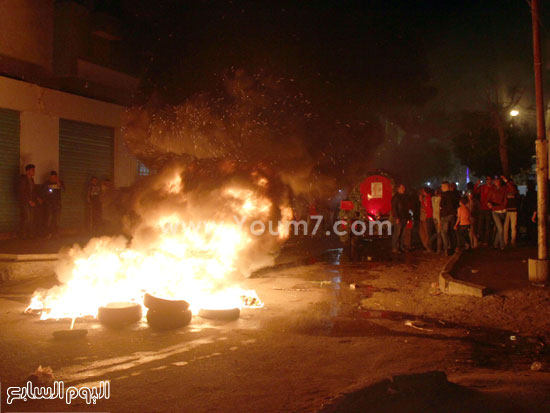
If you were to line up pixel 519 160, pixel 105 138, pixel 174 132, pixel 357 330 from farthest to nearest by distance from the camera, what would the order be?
pixel 519 160 → pixel 105 138 → pixel 174 132 → pixel 357 330

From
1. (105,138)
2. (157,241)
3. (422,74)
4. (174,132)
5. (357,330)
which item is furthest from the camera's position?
(105,138)

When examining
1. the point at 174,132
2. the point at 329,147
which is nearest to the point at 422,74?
the point at 329,147

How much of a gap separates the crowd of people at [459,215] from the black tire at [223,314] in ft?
26.2

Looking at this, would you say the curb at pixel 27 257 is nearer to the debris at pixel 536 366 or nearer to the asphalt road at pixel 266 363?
the asphalt road at pixel 266 363

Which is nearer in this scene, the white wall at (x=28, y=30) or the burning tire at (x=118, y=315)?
the burning tire at (x=118, y=315)

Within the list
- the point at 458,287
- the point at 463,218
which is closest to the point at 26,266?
the point at 458,287

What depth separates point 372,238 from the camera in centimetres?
1455

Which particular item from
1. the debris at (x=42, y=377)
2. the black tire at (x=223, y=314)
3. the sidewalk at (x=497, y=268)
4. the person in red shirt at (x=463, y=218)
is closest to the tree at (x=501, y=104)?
the sidewalk at (x=497, y=268)

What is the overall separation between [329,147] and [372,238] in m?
4.05

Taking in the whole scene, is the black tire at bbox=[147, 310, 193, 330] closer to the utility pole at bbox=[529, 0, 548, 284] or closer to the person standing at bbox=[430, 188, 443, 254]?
the utility pole at bbox=[529, 0, 548, 284]

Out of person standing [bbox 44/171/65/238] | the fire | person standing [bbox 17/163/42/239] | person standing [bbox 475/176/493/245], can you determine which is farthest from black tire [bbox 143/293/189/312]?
person standing [bbox 475/176/493/245]

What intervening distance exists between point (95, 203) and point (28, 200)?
2705 millimetres

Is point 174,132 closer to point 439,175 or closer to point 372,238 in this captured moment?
point 372,238

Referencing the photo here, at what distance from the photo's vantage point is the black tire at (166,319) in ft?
22.1
